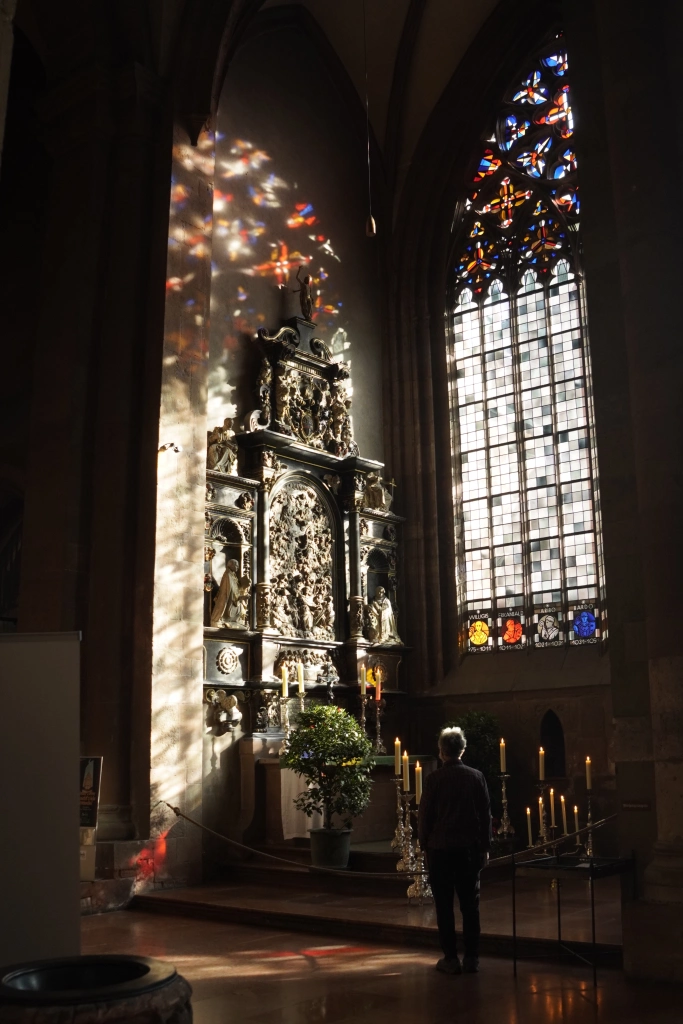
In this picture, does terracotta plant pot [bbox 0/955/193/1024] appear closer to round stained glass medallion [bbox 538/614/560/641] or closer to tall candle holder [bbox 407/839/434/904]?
tall candle holder [bbox 407/839/434/904]

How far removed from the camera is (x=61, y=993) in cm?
296

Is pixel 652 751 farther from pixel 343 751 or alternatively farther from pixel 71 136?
Answer: pixel 71 136

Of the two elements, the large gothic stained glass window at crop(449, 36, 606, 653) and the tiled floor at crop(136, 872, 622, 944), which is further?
the large gothic stained glass window at crop(449, 36, 606, 653)

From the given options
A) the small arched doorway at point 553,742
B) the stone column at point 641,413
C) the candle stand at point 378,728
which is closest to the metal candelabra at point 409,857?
the stone column at point 641,413

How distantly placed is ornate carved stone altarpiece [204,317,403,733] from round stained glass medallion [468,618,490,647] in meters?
1.08

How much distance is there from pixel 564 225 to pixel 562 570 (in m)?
5.08

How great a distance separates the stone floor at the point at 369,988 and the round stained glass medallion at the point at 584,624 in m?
7.04

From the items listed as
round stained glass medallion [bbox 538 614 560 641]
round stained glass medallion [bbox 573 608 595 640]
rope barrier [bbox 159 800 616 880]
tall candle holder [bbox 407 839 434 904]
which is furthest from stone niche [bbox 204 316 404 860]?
tall candle holder [bbox 407 839 434 904]

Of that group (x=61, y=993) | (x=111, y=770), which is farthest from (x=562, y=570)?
(x=61, y=993)

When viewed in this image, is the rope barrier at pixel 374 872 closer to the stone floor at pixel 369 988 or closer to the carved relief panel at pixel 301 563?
the stone floor at pixel 369 988

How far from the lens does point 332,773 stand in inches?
384

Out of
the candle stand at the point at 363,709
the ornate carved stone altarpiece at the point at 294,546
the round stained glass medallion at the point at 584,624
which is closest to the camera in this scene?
the ornate carved stone altarpiece at the point at 294,546

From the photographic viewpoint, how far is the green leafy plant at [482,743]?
1261cm

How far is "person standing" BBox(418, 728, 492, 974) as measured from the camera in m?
5.96
